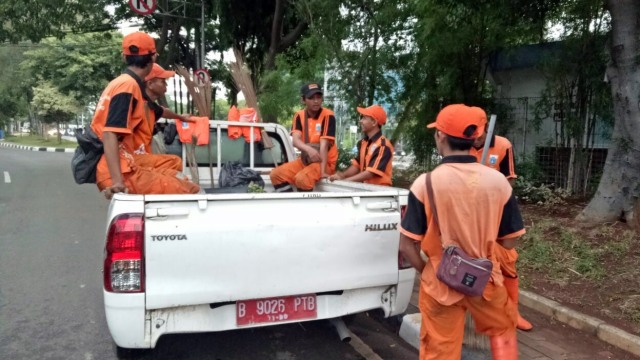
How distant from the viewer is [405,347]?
373cm

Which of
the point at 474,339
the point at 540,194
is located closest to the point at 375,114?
the point at 474,339

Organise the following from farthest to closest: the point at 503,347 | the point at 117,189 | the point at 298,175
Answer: the point at 298,175 → the point at 117,189 → the point at 503,347

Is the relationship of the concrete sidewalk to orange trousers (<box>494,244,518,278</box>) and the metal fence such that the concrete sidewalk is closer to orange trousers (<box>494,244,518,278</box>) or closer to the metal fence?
orange trousers (<box>494,244,518,278</box>)

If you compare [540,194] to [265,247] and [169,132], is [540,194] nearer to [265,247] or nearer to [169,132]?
[169,132]

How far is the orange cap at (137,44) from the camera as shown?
3344 mm

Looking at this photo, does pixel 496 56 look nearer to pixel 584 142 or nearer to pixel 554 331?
pixel 584 142

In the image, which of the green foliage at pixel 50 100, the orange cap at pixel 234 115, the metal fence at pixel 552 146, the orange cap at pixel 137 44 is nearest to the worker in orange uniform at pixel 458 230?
the orange cap at pixel 137 44

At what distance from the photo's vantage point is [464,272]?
222cm

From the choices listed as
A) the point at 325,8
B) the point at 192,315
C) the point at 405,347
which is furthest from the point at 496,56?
the point at 192,315

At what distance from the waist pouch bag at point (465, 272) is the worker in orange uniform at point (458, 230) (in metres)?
0.07

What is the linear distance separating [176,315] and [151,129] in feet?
5.15

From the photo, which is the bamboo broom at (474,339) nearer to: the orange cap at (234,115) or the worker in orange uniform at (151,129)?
the worker in orange uniform at (151,129)

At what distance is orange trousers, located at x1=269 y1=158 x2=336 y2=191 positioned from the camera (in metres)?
4.34

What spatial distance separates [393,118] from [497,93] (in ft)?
6.48
